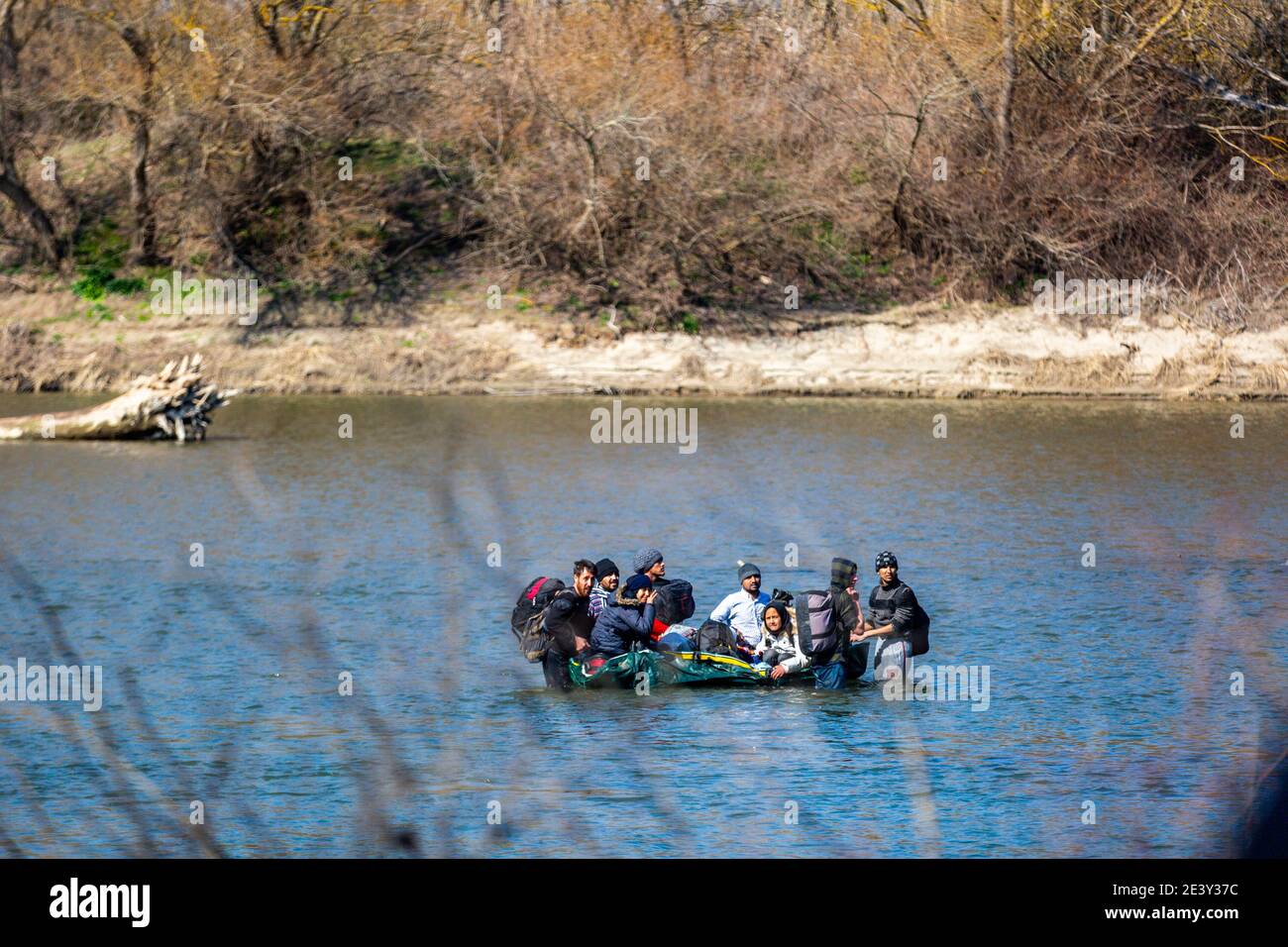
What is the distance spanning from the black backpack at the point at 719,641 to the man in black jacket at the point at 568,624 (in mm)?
1124

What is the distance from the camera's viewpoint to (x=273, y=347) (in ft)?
133

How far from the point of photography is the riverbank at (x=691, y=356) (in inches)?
1531

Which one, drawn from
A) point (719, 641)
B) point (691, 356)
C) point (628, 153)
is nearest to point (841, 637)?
point (719, 641)

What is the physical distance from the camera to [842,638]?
17297mm

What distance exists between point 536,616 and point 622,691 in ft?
3.73

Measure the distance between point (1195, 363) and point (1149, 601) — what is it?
1752cm

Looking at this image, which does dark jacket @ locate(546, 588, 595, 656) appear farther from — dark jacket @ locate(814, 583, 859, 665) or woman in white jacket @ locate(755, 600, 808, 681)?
dark jacket @ locate(814, 583, 859, 665)

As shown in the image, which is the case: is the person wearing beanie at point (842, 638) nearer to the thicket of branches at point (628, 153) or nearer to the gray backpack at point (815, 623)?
the gray backpack at point (815, 623)

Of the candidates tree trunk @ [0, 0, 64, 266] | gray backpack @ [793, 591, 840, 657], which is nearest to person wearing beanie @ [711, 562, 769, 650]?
gray backpack @ [793, 591, 840, 657]

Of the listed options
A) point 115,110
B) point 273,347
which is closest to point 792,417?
point 273,347

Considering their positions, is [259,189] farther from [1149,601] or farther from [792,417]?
[1149,601]

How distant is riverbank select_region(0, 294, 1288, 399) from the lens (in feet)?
128

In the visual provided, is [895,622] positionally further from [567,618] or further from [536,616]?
[536,616]

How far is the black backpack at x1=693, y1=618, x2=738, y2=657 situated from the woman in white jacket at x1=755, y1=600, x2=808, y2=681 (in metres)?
0.27
